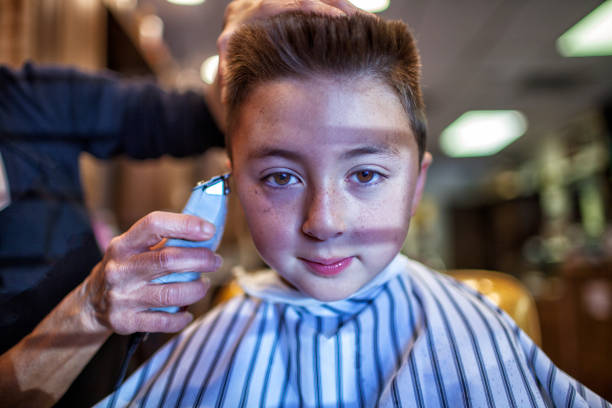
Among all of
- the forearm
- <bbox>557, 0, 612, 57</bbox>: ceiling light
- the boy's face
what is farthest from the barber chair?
<bbox>557, 0, 612, 57</bbox>: ceiling light

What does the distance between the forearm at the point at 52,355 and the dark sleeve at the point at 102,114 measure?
367 mm

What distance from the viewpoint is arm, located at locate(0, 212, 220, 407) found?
51cm

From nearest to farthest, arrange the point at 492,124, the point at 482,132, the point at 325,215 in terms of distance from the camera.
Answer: the point at 325,215
the point at 492,124
the point at 482,132

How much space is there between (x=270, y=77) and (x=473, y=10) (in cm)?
79

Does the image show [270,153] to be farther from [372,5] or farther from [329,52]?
[372,5]

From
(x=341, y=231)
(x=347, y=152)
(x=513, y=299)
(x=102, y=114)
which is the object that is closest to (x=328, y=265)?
(x=341, y=231)

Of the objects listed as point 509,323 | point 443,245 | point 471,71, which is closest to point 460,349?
point 509,323

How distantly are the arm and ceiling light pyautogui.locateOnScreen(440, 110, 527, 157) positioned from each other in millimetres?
4133

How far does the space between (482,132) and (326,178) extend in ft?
16.6

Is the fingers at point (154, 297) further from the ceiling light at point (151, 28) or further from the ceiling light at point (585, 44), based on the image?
the ceiling light at point (585, 44)

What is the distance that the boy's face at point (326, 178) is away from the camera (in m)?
0.52

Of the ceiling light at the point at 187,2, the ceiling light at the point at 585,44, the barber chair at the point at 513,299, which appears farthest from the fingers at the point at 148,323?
the ceiling light at the point at 585,44

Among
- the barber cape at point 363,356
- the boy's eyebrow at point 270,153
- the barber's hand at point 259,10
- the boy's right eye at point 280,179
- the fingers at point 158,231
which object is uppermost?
the barber's hand at point 259,10

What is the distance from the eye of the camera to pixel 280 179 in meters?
0.57
